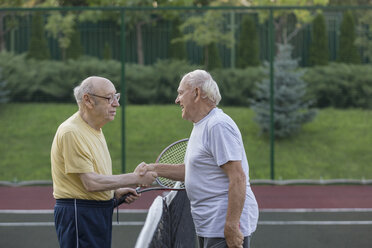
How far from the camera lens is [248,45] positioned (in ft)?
43.3

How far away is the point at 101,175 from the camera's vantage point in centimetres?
410

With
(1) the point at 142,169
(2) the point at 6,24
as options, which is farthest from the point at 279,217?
(2) the point at 6,24

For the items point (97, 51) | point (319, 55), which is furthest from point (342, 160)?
point (97, 51)

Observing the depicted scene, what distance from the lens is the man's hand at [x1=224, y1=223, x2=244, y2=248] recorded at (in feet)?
12.3

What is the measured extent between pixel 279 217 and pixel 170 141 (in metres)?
4.26

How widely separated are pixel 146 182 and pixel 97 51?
8.21 metres

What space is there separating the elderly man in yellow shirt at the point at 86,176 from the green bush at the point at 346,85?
29.4ft

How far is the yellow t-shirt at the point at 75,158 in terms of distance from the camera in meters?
4.03

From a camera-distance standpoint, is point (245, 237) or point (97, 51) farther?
point (97, 51)

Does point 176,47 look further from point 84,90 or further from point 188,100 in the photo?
point 188,100

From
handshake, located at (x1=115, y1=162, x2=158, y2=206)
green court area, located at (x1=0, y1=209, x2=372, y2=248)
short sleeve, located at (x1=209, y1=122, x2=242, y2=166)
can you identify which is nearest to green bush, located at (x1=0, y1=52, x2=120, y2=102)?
green court area, located at (x1=0, y1=209, x2=372, y2=248)

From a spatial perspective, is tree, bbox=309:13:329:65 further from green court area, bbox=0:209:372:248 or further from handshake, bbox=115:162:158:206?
handshake, bbox=115:162:158:206

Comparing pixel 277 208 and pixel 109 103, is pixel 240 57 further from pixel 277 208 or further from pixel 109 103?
pixel 109 103

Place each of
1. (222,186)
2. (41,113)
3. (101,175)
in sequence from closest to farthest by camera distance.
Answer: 1. (222,186)
2. (101,175)
3. (41,113)
